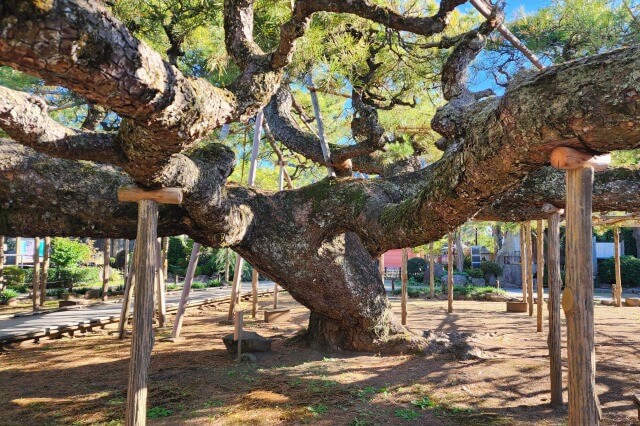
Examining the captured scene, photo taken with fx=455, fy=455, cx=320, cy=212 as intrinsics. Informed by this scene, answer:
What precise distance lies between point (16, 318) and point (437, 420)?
8881 millimetres

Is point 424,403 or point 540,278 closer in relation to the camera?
point 424,403

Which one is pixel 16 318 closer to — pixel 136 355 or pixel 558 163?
pixel 136 355

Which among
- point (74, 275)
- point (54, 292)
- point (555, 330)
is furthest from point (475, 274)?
point (555, 330)

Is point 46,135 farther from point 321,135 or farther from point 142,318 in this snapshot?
point 321,135

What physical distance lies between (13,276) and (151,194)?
1455 centimetres

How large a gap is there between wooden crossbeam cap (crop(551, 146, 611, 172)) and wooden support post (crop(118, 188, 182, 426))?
2.66m

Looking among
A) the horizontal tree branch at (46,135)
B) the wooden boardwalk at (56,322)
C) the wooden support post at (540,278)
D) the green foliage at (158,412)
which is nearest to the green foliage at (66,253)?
the wooden boardwalk at (56,322)

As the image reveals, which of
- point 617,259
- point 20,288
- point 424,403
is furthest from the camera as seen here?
point 20,288

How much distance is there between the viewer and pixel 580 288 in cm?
262

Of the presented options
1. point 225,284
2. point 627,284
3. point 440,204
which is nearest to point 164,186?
point 440,204

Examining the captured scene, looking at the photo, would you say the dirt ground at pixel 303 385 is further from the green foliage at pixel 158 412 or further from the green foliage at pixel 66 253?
the green foliage at pixel 66 253

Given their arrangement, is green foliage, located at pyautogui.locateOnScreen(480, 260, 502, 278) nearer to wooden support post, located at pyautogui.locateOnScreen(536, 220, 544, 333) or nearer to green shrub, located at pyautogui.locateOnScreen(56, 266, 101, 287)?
wooden support post, located at pyautogui.locateOnScreen(536, 220, 544, 333)

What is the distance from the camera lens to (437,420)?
4.00m

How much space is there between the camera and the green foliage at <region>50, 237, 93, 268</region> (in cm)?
1520
